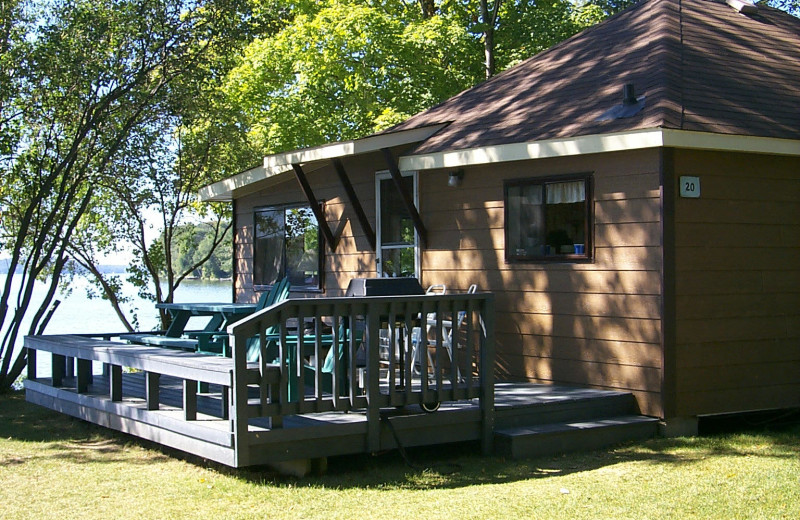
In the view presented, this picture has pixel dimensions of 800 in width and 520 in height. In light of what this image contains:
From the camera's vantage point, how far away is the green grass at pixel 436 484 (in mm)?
5402

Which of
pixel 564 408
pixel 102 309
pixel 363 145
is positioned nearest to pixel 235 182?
pixel 363 145

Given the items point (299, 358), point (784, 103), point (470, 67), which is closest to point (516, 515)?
point (299, 358)

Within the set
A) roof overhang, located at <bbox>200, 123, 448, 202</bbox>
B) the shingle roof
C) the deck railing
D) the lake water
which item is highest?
the shingle roof

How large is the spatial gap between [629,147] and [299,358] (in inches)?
122

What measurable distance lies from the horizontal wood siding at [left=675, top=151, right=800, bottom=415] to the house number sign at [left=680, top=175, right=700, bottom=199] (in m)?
0.05

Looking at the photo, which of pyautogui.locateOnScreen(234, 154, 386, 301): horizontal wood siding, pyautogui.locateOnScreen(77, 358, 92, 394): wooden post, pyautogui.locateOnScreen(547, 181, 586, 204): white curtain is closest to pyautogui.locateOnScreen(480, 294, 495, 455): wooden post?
pyautogui.locateOnScreen(547, 181, 586, 204): white curtain

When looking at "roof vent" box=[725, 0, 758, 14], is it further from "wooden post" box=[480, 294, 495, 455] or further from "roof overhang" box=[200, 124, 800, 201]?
"wooden post" box=[480, 294, 495, 455]

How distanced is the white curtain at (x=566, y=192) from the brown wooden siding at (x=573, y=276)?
0.43ft

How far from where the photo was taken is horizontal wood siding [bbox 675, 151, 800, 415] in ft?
24.5

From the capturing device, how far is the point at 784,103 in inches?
330

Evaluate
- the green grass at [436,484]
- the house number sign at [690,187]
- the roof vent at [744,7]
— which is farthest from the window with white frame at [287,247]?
the roof vent at [744,7]

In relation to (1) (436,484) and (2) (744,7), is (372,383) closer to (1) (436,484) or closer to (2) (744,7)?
(1) (436,484)

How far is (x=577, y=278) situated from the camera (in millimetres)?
7992

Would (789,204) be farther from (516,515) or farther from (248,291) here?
(248,291)
